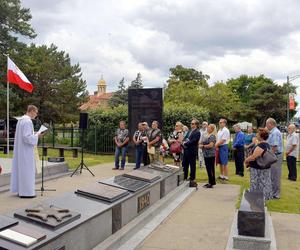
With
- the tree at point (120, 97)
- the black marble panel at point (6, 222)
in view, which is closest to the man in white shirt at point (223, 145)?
the black marble panel at point (6, 222)

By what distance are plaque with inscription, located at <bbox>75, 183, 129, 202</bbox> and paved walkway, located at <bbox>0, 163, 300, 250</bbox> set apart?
78 centimetres

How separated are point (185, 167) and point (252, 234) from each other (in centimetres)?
568

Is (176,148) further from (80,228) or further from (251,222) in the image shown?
(80,228)

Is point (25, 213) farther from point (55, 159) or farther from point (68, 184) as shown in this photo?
point (55, 159)

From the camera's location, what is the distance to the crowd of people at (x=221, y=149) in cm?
796

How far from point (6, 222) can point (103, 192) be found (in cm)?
187

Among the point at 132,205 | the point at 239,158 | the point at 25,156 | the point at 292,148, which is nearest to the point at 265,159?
the point at 132,205

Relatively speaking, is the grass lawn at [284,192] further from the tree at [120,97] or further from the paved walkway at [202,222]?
the tree at [120,97]

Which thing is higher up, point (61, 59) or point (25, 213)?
point (61, 59)

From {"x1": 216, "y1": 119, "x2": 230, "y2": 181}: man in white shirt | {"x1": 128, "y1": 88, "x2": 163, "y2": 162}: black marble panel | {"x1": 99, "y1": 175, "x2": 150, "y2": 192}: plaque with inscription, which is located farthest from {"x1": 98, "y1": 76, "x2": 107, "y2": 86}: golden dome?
{"x1": 99, "y1": 175, "x2": 150, "y2": 192}: plaque with inscription

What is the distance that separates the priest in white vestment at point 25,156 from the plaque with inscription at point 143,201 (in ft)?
9.38

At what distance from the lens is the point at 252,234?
536cm

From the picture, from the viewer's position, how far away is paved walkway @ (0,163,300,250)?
19.6 feet

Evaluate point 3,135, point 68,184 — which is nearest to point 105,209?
point 68,184
